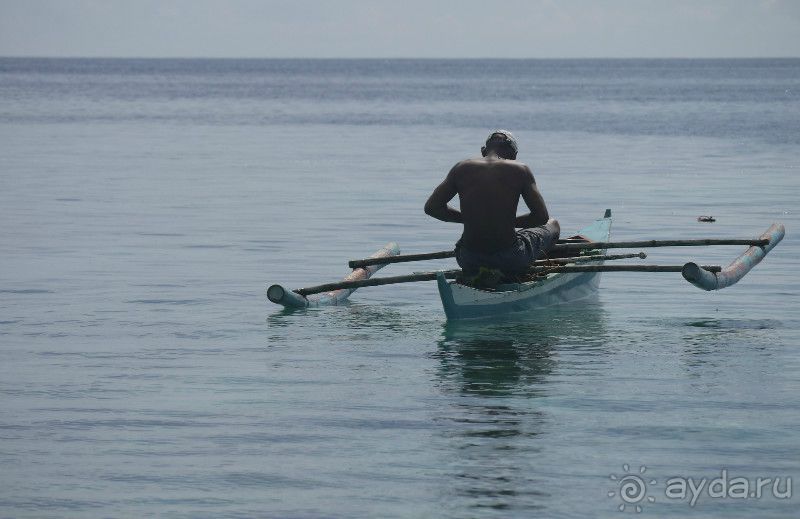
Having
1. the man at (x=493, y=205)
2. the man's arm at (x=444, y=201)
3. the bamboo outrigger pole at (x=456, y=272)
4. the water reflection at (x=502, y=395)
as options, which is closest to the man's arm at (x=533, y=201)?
the man at (x=493, y=205)

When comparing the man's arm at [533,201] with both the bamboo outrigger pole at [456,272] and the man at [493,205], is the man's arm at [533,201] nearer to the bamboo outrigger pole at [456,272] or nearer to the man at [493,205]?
the man at [493,205]

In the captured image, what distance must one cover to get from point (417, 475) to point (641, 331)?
18.2ft

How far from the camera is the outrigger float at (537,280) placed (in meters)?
13.5

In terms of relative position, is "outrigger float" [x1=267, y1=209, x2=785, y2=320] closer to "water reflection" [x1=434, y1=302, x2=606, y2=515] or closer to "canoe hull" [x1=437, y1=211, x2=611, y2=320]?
"canoe hull" [x1=437, y1=211, x2=611, y2=320]

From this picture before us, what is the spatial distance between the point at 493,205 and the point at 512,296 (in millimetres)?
1015

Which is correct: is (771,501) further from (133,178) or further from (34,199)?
(133,178)

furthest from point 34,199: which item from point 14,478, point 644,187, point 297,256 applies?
point 14,478

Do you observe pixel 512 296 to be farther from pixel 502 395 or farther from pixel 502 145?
pixel 502 395

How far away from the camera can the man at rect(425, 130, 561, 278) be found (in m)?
13.2

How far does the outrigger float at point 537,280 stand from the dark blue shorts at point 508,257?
15 cm

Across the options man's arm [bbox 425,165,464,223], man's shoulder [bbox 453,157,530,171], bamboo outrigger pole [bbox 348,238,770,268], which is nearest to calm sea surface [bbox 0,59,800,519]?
bamboo outrigger pole [bbox 348,238,770,268]

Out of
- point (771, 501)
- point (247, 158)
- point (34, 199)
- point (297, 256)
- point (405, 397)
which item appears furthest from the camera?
point (247, 158)

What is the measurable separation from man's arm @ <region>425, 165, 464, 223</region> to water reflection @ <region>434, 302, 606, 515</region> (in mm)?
1025

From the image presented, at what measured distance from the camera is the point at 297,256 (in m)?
19.1
